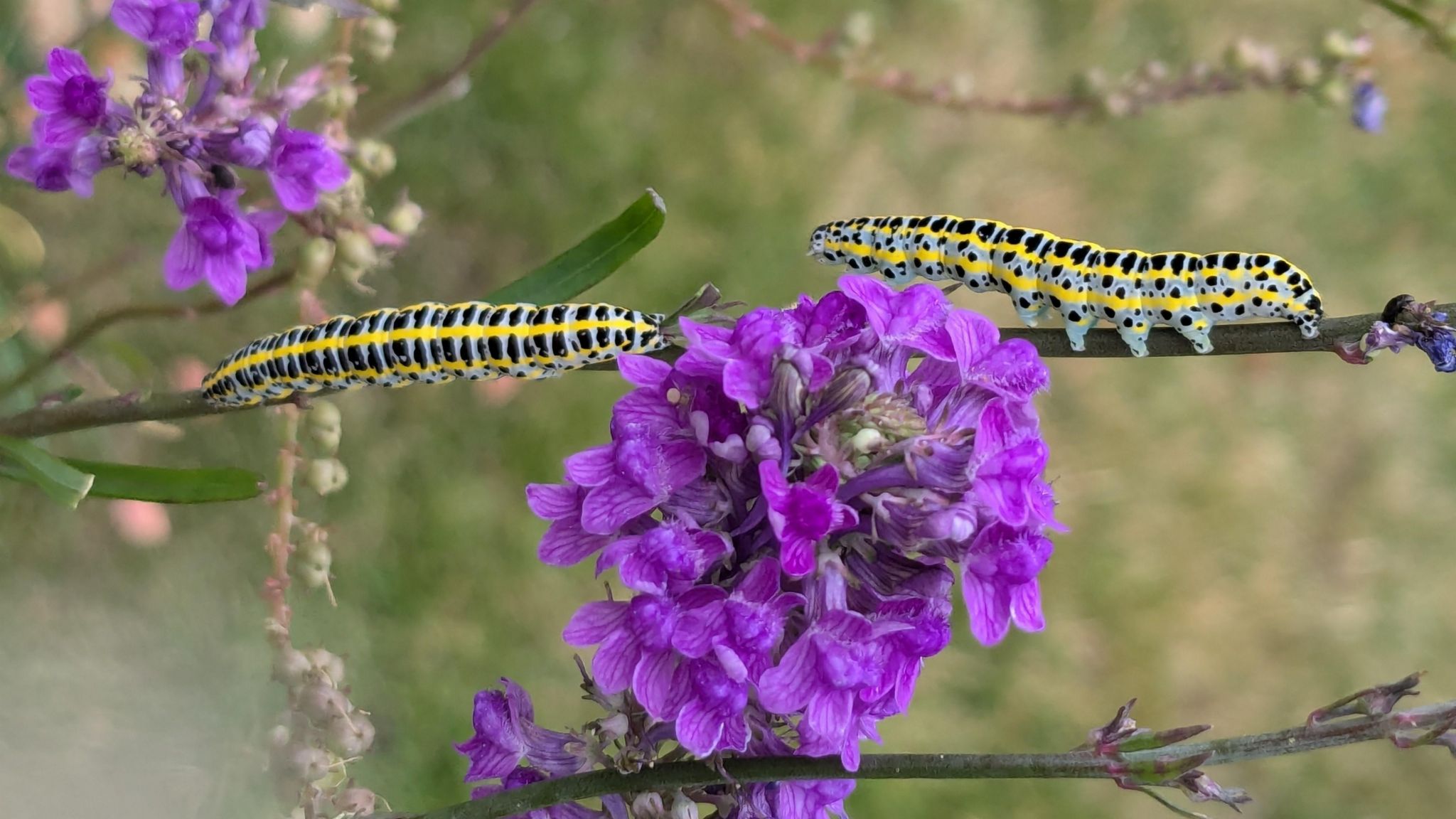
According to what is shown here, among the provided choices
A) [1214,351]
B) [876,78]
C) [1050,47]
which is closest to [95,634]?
[876,78]

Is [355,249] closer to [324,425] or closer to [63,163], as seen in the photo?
[324,425]

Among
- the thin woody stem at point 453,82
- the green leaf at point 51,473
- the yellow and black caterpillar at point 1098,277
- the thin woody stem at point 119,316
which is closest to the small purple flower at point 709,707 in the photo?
the yellow and black caterpillar at point 1098,277

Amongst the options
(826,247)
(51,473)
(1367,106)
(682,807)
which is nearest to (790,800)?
(682,807)

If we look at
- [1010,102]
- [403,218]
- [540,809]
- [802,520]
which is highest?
[1010,102]

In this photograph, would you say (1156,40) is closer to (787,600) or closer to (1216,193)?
(1216,193)

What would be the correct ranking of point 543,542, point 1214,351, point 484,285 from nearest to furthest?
1. point 543,542
2. point 1214,351
3. point 484,285

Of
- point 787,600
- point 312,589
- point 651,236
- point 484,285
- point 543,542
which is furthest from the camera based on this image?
point 484,285

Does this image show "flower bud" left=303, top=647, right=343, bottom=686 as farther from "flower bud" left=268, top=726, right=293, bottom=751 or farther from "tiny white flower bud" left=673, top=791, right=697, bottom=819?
"tiny white flower bud" left=673, top=791, right=697, bottom=819
